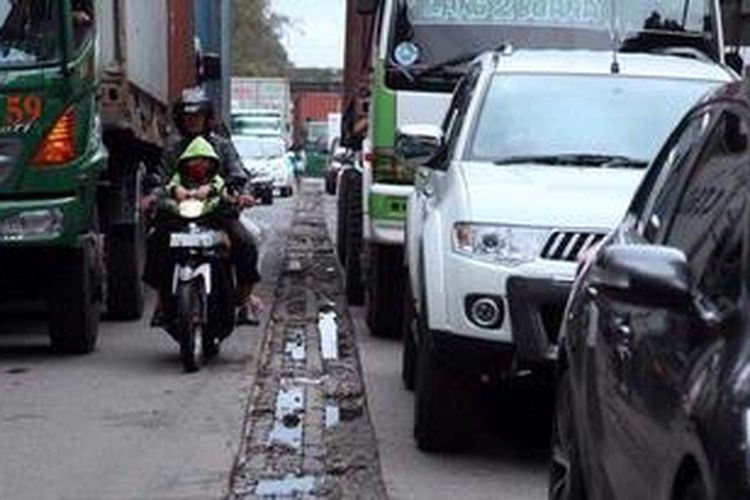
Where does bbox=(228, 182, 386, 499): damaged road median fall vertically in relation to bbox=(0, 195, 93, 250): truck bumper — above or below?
below

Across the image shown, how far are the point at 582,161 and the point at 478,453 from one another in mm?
1532

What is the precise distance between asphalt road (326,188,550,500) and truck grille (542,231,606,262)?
79 centimetres

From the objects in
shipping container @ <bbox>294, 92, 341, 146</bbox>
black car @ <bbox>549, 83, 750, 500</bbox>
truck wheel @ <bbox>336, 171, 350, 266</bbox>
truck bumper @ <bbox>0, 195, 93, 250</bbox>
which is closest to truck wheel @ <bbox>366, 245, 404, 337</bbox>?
truck bumper @ <bbox>0, 195, 93, 250</bbox>

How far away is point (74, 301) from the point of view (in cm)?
1106

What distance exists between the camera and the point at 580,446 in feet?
→ 17.1

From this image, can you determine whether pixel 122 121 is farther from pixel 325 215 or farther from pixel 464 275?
pixel 325 215

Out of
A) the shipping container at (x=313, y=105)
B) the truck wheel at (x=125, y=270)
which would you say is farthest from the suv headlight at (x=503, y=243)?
the shipping container at (x=313, y=105)

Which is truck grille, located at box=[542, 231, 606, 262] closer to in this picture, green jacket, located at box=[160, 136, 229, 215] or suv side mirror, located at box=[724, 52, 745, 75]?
green jacket, located at box=[160, 136, 229, 215]

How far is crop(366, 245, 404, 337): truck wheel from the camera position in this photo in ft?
39.3

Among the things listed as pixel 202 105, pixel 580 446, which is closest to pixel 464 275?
pixel 580 446

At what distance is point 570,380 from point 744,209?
1.60m

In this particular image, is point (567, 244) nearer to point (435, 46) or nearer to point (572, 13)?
point (435, 46)

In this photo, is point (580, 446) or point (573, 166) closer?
point (580, 446)

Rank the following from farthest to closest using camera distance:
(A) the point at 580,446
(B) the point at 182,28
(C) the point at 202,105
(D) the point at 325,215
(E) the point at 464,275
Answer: (D) the point at 325,215
(B) the point at 182,28
(C) the point at 202,105
(E) the point at 464,275
(A) the point at 580,446
